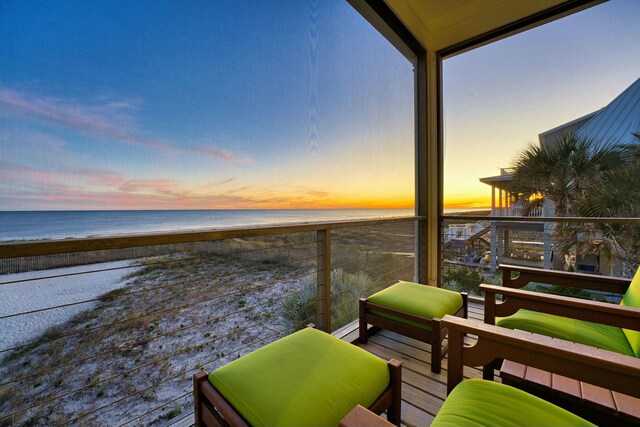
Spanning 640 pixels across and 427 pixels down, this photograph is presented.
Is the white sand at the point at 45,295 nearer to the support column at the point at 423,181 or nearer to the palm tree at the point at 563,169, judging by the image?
the support column at the point at 423,181

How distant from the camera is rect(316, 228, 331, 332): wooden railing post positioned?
189cm

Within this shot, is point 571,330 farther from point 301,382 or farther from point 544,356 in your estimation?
point 301,382

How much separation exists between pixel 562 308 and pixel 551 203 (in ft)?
5.43

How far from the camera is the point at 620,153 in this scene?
7.46ft

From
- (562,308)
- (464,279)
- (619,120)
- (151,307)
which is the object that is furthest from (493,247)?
(151,307)

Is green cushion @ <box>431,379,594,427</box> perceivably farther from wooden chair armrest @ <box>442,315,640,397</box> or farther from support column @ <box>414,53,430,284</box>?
support column @ <box>414,53,430,284</box>

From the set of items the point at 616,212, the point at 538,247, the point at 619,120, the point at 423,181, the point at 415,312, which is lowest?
the point at 415,312

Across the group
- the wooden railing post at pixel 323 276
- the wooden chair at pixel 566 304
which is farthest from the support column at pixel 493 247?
the wooden railing post at pixel 323 276

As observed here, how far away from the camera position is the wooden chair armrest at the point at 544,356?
2.56 ft

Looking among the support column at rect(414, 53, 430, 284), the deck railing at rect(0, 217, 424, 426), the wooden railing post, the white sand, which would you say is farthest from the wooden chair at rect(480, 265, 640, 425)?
the white sand

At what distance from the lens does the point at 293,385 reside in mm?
934

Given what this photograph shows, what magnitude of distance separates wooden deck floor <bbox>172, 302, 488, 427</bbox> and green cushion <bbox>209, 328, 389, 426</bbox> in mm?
512

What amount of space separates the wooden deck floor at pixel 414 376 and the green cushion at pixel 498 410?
589 millimetres

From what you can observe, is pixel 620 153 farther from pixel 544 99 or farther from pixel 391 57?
pixel 391 57
